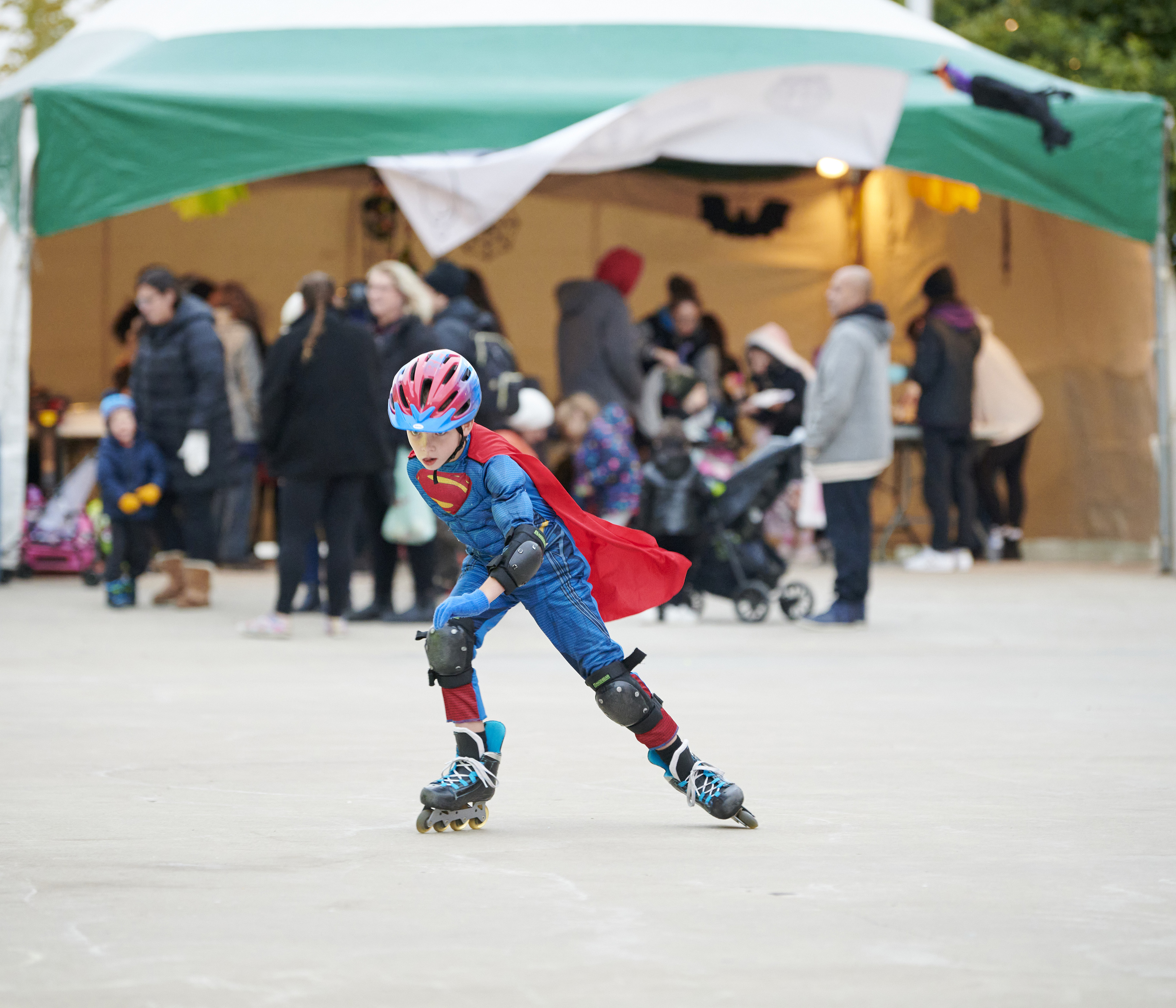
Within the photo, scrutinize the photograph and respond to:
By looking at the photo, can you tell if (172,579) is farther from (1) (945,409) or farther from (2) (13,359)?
(1) (945,409)

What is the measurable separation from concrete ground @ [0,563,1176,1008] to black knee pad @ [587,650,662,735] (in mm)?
275

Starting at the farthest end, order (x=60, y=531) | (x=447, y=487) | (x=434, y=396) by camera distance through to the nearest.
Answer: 1. (x=60, y=531)
2. (x=447, y=487)
3. (x=434, y=396)

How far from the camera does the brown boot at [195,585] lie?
11.1 m

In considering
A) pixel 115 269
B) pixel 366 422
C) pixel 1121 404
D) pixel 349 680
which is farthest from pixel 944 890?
pixel 115 269

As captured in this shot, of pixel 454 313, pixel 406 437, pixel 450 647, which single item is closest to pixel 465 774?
pixel 450 647

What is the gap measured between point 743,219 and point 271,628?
916 centimetres

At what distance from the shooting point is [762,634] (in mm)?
9836

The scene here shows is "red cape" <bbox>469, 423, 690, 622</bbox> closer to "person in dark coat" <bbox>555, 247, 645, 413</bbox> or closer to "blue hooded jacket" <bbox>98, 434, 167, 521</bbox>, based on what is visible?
"blue hooded jacket" <bbox>98, 434, 167, 521</bbox>

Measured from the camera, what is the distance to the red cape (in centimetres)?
480

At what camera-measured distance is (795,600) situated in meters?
10.4

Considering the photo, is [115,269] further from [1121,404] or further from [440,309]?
[1121,404]

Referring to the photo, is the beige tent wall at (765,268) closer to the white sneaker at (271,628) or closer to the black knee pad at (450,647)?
the white sneaker at (271,628)

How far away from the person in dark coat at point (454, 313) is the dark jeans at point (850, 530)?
86.5 inches

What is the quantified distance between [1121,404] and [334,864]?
12540 mm
